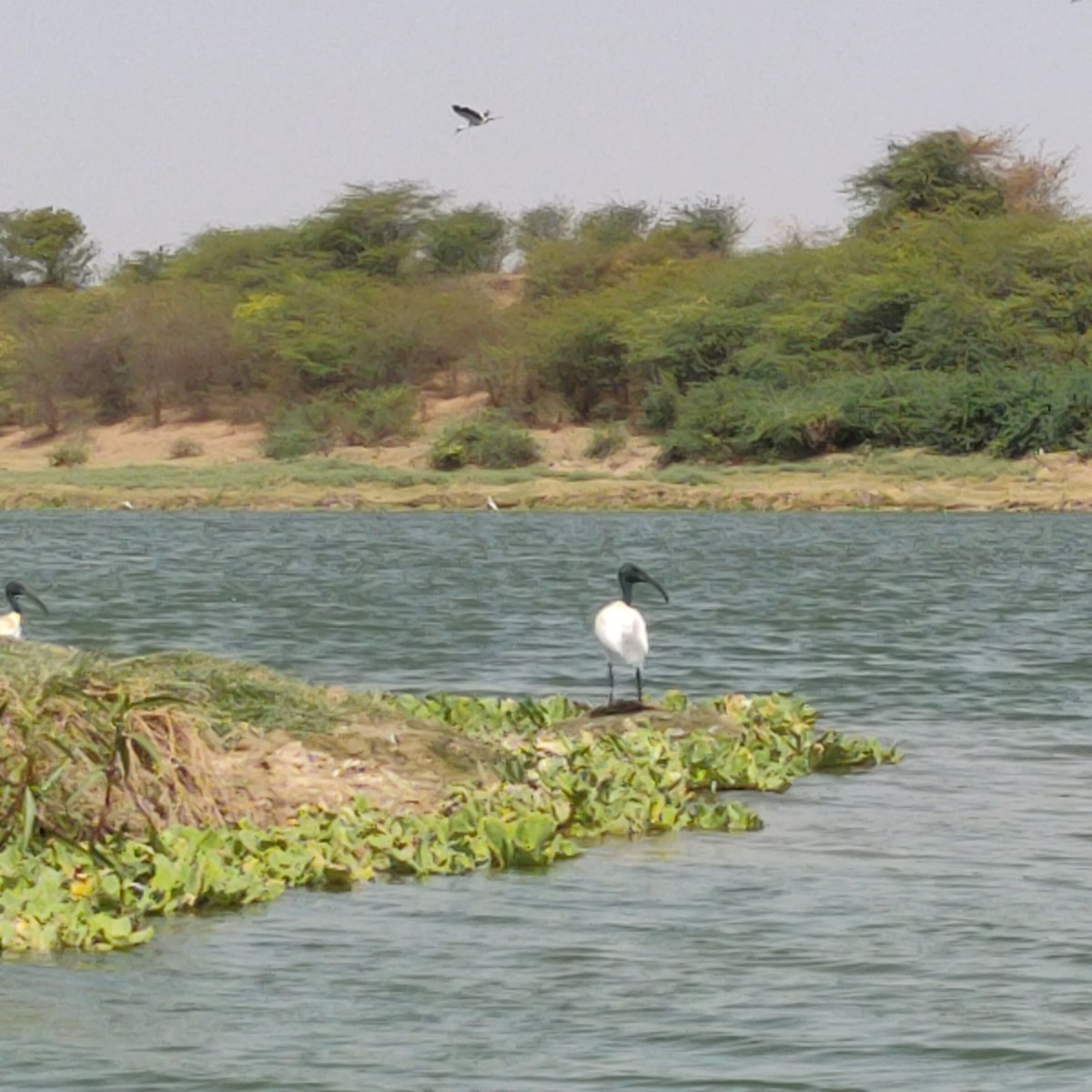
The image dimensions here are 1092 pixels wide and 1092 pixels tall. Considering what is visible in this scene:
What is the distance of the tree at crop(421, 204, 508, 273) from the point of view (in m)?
90.6

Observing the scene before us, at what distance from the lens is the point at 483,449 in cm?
6388

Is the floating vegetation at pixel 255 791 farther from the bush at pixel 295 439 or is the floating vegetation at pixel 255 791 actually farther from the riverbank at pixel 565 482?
the bush at pixel 295 439

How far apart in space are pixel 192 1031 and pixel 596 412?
62035 millimetres

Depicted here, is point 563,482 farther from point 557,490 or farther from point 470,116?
point 470,116

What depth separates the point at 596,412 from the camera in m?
71.3

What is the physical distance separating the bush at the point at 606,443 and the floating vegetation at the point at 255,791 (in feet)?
162

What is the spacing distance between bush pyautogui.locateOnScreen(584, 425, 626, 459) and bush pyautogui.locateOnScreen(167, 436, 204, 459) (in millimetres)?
11981

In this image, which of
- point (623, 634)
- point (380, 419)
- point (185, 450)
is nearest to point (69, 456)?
Answer: point (185, 450)

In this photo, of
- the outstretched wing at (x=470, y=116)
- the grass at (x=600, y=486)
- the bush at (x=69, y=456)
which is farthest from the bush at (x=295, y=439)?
the outstretched wing at (x=470, y=116)

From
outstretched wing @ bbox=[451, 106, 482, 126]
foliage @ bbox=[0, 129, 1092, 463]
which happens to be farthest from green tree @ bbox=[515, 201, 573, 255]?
outstretched wing @ bbox=[451, 106, 482, 126]

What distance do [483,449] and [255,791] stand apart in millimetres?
50951

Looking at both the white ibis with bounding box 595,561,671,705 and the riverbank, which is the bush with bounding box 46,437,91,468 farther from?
the white ibis with bounding box 595,561,671,705

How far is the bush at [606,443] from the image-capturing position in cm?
6512

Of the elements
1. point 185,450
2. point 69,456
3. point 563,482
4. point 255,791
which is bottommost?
point 255,791
